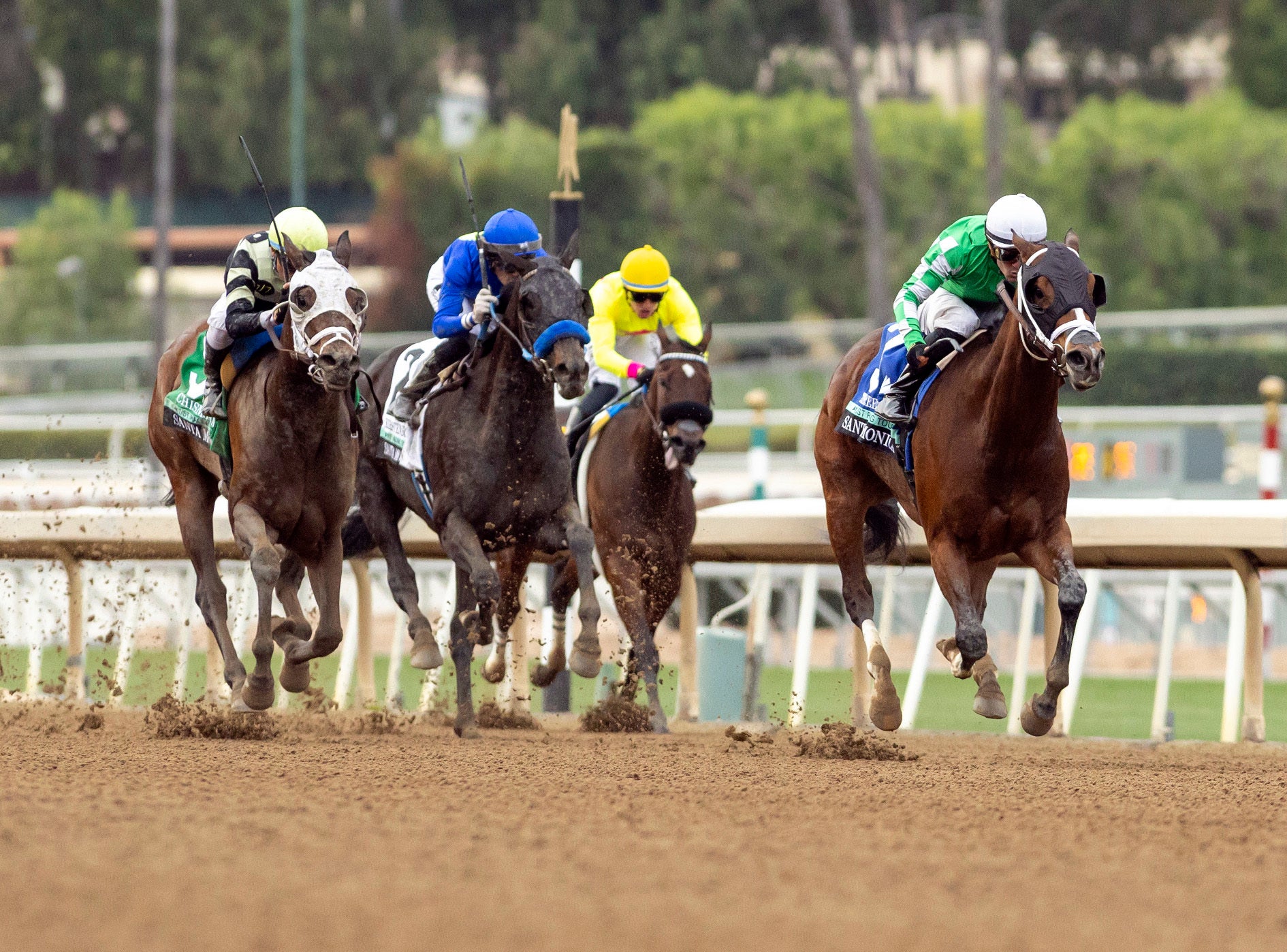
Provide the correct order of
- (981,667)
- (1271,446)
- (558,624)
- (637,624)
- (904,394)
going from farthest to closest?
(1271,446), (558,624), (637,624), (904,394), (981,667)

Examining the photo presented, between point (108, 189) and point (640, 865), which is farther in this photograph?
point (108, 189)

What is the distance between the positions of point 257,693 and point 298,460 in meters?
0.88

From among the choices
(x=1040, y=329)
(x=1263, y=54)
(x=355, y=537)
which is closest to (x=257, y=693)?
(x=355, y=537)

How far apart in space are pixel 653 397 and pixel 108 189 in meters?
38.3

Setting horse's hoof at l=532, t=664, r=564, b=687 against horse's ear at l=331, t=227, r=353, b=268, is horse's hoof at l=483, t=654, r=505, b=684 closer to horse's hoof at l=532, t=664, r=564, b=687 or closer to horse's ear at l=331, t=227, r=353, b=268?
horse's hoof at l=532, t=664, r=564, b=687

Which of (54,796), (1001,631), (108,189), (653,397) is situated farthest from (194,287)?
(54,796)

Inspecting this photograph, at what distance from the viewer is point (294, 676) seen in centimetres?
797

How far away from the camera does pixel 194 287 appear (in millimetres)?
40812

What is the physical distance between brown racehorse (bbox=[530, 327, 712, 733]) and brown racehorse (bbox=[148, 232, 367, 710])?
3.47 feet

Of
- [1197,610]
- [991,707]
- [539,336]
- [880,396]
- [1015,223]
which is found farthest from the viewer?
[1197,610]

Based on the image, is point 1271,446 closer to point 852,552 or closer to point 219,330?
point 852,552

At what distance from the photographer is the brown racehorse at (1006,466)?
6.62 m

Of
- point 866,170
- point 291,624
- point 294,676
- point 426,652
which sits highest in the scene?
point 866,170

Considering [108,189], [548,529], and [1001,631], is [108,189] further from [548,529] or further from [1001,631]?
[548,529]
